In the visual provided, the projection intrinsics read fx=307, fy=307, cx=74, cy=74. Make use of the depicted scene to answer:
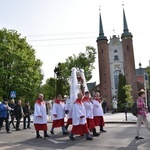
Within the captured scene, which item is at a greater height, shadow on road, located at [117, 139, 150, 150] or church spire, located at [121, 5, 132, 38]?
church spire, located at [121, 5, 132, 38]


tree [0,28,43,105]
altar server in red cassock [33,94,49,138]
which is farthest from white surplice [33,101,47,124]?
tree [0,28,43,105]

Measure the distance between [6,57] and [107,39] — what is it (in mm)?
38260

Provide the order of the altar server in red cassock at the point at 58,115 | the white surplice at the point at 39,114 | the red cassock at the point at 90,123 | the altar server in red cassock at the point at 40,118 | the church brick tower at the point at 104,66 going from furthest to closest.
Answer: the church brick tower at the point at 104,66 → the altar server in red cassock at the point at 58,115 → the white surplice at the point at 39,114 → the altar server in red cassock at the point at 40,118 → the red cassock at the point at 90,123

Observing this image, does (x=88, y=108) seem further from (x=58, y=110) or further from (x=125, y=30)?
(x=125, y=30)

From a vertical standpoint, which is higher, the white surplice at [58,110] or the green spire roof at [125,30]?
the green spire roof at [125,30]

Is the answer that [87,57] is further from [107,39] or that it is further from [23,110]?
[23,110]

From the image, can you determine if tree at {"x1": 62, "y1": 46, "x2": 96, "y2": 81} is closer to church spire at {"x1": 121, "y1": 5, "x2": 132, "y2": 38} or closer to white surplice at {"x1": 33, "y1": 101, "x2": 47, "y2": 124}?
Result: church spire at {"x1": 121, "y1": 5, "x2": 132, "y2": 38}

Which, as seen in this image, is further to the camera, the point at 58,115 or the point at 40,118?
the point at 58,115

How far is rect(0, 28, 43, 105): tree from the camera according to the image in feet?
133

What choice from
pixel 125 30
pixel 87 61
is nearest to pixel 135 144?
→ pixel 87 61

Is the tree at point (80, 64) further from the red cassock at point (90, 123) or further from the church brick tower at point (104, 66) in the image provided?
the red cassock at point (90, 123)

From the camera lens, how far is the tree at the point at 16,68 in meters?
40.4

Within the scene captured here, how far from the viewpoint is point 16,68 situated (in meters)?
41.8

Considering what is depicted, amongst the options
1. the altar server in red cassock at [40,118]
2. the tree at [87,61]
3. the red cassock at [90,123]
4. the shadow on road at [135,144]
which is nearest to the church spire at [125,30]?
the tree at [87,61]
